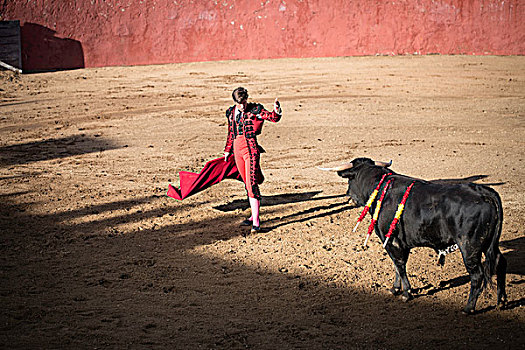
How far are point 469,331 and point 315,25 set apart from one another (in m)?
16.3

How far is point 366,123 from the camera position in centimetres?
1180

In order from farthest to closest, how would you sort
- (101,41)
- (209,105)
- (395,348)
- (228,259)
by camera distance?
(101,41) < (209,105) < (228,259) < (395,348)

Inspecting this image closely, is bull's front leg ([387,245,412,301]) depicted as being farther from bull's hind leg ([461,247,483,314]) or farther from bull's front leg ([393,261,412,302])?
bull's hind leg ([461,247,483,314])

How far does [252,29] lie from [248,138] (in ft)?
44.8

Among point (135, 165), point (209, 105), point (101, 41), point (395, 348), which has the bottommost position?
point (395, 348)

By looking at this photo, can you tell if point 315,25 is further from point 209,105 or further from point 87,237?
point 87,237

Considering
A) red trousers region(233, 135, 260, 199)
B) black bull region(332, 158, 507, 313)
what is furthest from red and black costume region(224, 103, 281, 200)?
black bull region(332, 158, 507, 313)

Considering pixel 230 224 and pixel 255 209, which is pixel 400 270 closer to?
pixel 255 209

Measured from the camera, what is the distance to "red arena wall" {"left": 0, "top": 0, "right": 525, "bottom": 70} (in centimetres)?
1825

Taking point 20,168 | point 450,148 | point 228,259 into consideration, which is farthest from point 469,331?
point 20,168

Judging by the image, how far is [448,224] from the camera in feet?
14.0

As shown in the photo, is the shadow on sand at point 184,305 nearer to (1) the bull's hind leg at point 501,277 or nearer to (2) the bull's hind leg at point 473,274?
(2) the bull's hind leg at point 473,274

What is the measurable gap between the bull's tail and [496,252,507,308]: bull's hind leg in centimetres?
4

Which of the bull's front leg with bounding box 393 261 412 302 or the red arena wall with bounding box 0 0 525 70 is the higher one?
the red arena wall with bounding box 0 0 525 70
